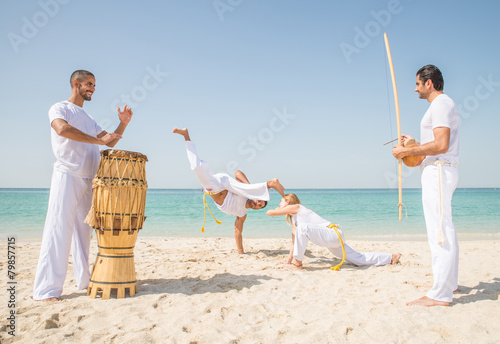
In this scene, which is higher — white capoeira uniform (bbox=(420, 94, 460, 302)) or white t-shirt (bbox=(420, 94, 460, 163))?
white t-shirt (bbox=(420, 94, 460, 163))

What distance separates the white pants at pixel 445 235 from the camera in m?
2.84

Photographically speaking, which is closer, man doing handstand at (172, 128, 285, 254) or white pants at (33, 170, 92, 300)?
white pants at (33, 170, 92, 300)

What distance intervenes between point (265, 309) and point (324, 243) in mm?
1951

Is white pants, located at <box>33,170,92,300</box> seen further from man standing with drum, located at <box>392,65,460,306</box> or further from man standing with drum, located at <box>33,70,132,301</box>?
man standing with drum, located at <box>392,65,460,306</box>

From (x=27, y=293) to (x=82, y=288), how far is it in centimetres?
50

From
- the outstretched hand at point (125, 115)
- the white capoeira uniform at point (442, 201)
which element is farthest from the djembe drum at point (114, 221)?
the white capoeira uniform at point (442, 201)

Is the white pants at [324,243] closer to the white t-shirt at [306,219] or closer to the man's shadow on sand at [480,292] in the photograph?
the white t-shirt at [306,219]

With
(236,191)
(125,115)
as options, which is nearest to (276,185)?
(236,191)

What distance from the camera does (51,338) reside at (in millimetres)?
2270

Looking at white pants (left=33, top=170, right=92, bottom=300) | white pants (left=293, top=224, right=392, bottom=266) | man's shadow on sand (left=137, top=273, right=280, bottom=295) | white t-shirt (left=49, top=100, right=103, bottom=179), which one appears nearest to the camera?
white pants (left=33, top=170, right=92, bottom=300)

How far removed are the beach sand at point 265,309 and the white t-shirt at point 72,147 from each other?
1.26 m

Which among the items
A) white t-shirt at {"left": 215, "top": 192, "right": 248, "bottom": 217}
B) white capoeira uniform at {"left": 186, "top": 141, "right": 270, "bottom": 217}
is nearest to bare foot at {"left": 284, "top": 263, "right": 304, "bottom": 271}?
white capoeira uniform at {"left": 186, "top": 141, "right": 270, "bottom": 217}

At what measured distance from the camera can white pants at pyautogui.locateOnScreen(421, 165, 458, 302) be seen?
2.84 meters

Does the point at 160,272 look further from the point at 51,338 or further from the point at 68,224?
the point at 51,338
